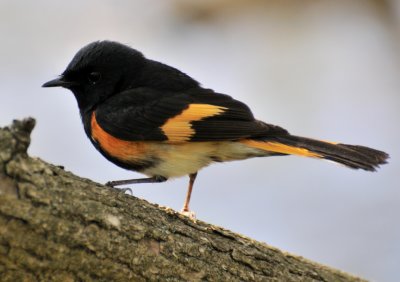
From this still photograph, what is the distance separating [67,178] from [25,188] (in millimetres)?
238

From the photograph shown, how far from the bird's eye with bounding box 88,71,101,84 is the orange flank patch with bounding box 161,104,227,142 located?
576mm

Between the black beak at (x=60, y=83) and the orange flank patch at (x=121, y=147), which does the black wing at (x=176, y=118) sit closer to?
the orange flank patch at (x=121, y=147)

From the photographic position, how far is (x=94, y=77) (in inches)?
150

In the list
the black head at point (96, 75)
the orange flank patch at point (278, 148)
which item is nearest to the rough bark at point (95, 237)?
the orange flank patch at point (278, 148)

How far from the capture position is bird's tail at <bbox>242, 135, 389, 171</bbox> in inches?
134

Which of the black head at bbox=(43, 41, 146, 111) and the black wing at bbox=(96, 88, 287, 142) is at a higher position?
the black head at bbox=(43, 41, 146, 111)

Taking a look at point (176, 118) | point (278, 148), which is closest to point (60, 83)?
point (176, 118)

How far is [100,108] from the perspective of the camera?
12.0 feet

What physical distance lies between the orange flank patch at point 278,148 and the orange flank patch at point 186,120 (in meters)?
0.24

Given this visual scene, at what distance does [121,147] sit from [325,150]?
1.09m

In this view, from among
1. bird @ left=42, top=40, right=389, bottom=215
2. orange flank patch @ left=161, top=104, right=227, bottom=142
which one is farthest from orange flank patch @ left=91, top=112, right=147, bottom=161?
orange flank patch @ left=161, top=104, right=227, bottom=142

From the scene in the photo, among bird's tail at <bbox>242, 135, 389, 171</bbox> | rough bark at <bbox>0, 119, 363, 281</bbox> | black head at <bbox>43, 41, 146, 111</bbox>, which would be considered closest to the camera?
rough bark at <bbox>0, 119, 363, 281</bbox>

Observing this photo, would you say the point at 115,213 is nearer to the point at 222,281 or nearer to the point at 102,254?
the point at 102,254

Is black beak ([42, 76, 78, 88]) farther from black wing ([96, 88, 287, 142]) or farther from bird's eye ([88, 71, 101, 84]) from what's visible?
black wing ([96, 88, 287, 142])
